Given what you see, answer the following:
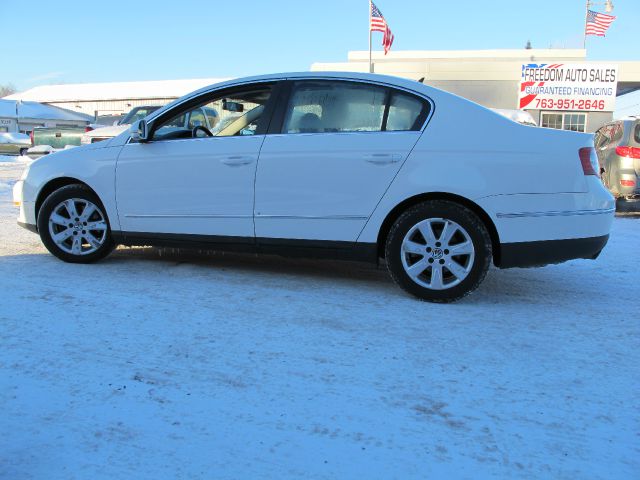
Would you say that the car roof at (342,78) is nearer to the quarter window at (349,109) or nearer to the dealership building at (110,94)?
the quarter window at (349,109)

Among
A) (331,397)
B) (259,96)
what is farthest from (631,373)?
(259,96)

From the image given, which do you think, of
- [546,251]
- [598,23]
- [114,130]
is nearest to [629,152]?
[546,251]

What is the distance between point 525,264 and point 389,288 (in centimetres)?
104

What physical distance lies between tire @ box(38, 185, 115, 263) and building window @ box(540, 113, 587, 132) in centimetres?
2332

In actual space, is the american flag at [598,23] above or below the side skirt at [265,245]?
above

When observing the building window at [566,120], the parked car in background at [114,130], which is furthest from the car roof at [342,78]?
the building window at [566,120]

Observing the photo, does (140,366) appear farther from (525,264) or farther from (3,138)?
(3,138)

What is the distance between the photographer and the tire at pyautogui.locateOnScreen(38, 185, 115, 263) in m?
4.75

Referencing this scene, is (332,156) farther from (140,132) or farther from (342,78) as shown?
(140,132)

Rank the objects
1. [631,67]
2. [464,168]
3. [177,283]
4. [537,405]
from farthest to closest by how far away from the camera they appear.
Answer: [631,67]
[177,283]
[464,168]
[537,405]

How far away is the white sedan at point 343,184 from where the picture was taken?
3.82 meters

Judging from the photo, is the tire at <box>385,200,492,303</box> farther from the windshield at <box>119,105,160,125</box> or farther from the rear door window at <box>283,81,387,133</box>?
the windshield at <box>119,105,160,125</box>

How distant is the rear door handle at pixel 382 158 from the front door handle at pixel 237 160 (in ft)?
2.95

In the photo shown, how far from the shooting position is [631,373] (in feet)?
9.31
